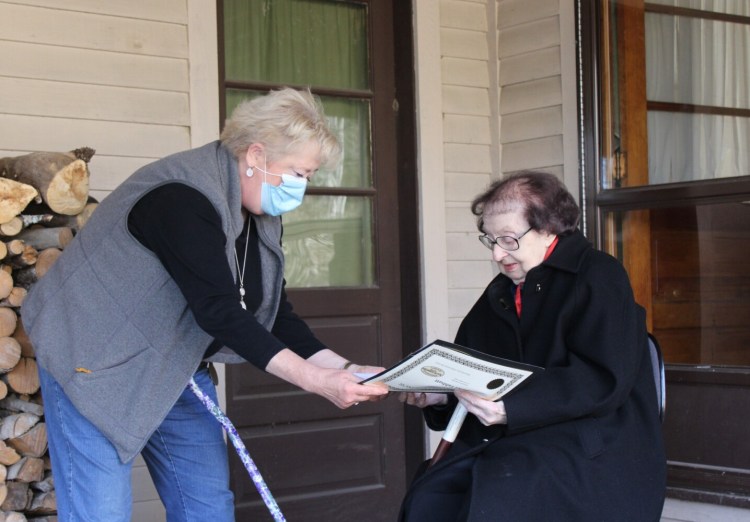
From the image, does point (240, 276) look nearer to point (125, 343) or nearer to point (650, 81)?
point (125, 343)

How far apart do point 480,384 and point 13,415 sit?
146cm

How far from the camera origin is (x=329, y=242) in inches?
165

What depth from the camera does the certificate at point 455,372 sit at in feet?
6.92

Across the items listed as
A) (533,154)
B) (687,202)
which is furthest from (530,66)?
(687,202)

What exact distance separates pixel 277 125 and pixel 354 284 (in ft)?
5.98

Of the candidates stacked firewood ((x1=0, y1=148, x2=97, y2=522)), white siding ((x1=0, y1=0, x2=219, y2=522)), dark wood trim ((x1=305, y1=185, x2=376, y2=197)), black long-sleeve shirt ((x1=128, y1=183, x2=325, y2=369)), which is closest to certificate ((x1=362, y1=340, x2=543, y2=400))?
black long-sleeve shirt ((x1=128, y1=183, x2=325, y2=369))

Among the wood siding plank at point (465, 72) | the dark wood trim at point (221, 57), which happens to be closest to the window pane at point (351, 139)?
the wood siding plank at point (465, 72)

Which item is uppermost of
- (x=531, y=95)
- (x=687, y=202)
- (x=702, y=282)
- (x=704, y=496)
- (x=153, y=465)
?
(x=531, y=95)

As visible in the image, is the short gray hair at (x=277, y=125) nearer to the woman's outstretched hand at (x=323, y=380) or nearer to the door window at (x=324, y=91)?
the woman's outstretched hand at (x=323, y=380)

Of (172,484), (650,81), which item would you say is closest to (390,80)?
(650,81)

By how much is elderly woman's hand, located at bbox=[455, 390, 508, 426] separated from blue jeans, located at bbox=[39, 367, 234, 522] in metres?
0.72

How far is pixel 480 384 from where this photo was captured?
2244 mm

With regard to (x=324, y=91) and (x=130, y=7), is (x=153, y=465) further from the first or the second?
(x=324, y=91)

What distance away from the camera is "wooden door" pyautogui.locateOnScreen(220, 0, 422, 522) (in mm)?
4023
